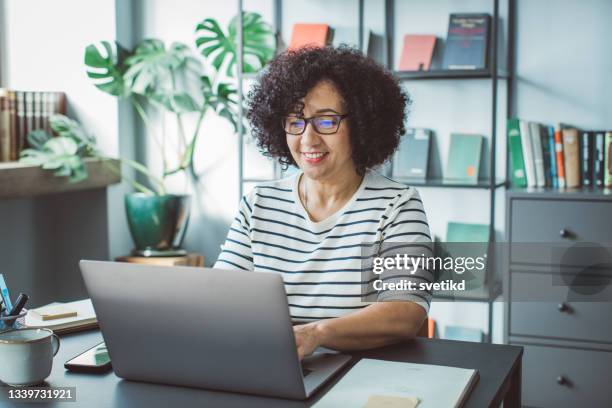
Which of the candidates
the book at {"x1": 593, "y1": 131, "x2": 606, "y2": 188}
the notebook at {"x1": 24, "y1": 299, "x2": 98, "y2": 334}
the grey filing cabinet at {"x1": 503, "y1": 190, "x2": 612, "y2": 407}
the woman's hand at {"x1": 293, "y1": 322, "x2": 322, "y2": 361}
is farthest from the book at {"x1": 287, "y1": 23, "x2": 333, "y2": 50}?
the woman's hand at {"x1": 293, "y1": 322, "x2": 322, "y2": 361}

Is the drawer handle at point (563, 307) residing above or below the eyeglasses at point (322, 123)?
below

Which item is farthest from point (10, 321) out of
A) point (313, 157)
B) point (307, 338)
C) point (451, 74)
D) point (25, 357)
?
point (451, 74)

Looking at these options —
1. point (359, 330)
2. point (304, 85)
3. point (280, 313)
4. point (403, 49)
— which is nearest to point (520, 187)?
point (403, 49)

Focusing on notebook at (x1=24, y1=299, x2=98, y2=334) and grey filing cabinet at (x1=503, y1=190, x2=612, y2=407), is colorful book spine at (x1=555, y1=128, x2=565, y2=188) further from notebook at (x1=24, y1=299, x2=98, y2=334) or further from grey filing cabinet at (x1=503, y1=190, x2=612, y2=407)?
notebook at (x1=24, y1=299, x2=98, y2=334)

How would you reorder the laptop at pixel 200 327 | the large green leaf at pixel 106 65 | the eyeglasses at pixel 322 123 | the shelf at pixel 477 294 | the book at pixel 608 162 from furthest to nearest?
the large green leaf at pixel 106 65 → the shelf at pixel 477 294 → the book at pixel 608 162 → the eyeglasses at pixel 322 123 → the laptop at pixel 200 327

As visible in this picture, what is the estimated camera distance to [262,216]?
1.80 meters

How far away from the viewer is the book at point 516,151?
3.05 m

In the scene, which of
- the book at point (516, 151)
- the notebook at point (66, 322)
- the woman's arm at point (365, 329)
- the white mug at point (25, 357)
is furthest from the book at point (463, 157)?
the white mug at point (25, 357)

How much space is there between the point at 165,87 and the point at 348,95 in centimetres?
208

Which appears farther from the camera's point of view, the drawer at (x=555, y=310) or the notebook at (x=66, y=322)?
the drawer at (x=555, y=310)

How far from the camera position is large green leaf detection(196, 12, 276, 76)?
3.44 meters

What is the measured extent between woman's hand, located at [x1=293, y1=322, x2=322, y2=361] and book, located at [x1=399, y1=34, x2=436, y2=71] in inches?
82.6

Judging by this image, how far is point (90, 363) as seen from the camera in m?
1.25

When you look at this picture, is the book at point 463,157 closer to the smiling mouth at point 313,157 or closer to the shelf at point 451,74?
the shelf at point 451,74
